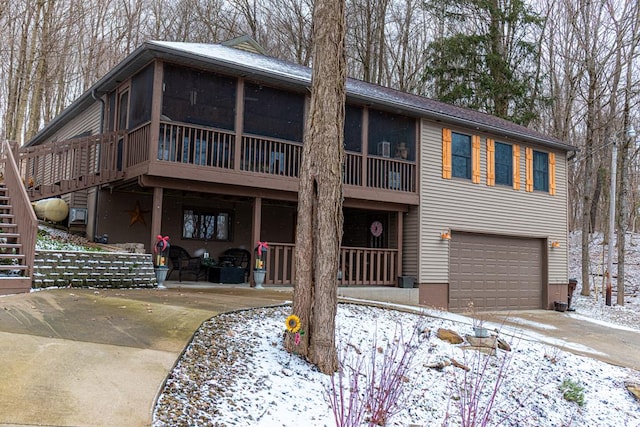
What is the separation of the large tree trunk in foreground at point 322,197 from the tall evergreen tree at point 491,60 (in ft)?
60.8

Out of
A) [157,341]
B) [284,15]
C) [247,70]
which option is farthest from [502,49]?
[157,341]

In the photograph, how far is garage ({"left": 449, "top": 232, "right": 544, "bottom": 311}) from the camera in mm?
12930

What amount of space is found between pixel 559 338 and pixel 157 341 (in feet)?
23.7

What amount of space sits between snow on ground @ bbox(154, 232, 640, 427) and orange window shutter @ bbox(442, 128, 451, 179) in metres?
5.67

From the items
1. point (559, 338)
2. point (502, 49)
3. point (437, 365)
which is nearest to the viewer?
point (437, 365)

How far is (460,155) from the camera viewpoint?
1321 centimetres

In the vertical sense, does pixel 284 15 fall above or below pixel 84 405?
above

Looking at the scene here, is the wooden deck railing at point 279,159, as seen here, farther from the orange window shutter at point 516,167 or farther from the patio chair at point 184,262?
the orange window shutter at point 516,167

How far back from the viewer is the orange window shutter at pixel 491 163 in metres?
13.5

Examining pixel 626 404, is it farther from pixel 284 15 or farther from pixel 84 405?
pixel 284 15

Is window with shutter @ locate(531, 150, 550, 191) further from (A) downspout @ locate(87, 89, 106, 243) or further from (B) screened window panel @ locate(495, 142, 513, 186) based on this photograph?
(A) downspout @ locate(87, 89, 106, 243)

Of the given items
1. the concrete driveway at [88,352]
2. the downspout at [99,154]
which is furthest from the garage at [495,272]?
the downspout at [99,154]

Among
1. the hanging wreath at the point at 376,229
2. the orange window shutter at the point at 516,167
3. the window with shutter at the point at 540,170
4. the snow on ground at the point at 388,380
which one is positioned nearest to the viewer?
the snow on ground at the point at 388,380

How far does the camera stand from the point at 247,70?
9.72 metres
